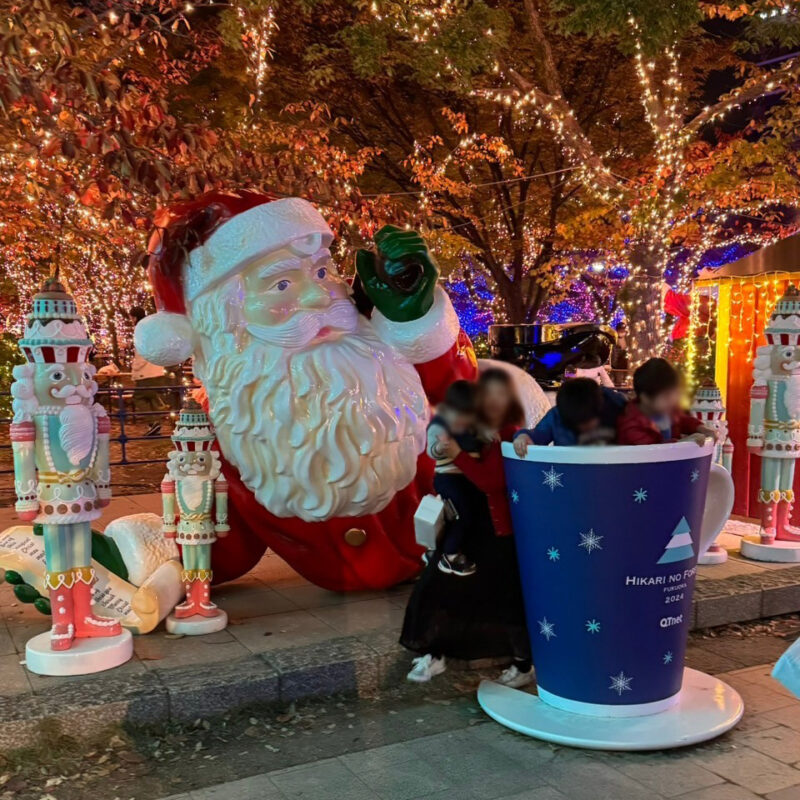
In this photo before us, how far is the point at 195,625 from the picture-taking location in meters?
4.09

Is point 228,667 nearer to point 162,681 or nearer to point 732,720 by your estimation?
point 162,681

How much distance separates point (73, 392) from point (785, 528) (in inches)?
184

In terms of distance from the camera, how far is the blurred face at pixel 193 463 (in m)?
3.95

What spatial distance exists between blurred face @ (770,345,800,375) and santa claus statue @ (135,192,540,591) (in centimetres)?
248

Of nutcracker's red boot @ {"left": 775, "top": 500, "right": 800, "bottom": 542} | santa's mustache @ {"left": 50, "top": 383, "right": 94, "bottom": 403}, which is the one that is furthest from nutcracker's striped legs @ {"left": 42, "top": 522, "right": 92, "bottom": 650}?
nutcracker's red boot @ {"left": 775, "top": 500, "right": 800, "bottom": 542}

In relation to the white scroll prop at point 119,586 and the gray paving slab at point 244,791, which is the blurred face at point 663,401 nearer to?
the gray paving slab at point 244,791

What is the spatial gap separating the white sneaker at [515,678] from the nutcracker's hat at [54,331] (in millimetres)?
2438

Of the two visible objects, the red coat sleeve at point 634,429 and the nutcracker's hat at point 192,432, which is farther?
the nutcracker's hat at point 192,432

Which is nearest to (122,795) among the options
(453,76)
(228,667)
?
(228,667)

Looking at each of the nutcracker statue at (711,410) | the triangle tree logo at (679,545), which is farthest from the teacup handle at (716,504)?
the nutcracker statue at (711,410)

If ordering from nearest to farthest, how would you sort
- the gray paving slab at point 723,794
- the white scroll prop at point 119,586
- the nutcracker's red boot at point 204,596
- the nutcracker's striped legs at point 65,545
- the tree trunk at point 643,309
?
the gray paving slab at point 723,794, the nutcracker's striped legs at point 65,545, the white scroll prop at point 119,586, the nutcracker's red boot at point 204,596, the tree trunk at point 643,309

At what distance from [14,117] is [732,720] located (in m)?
4.55

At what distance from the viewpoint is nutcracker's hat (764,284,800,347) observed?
17.7ft

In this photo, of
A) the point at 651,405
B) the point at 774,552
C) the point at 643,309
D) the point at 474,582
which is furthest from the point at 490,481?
the point at 643,309
